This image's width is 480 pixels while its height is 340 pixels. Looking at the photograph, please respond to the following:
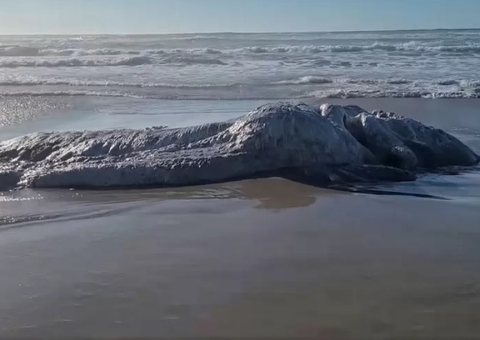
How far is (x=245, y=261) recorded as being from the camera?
3.76m

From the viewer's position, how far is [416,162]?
5852mm

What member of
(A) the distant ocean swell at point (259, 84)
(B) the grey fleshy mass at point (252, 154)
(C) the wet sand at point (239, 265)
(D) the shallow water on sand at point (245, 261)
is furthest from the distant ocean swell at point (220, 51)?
(C) the wet sand at point (239, 265)

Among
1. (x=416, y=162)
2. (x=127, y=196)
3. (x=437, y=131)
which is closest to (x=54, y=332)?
(x=127, y=196)

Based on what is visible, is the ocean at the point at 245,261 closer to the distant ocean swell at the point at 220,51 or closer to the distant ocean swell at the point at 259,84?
the distant ocean swell at the point at 259,84

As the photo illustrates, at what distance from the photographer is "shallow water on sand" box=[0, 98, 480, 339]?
119 inches

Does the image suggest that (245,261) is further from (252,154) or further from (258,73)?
(258,73)

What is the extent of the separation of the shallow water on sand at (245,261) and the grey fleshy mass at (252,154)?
182 millimetres

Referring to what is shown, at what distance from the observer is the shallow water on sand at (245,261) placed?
303cm

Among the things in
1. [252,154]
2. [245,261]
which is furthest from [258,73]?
[245,261]

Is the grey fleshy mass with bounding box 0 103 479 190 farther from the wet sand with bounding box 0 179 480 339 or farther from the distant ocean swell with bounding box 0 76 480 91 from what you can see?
the distant ocean swell with bounding box 0 76 480 91

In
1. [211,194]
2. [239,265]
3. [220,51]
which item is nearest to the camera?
[239,265]

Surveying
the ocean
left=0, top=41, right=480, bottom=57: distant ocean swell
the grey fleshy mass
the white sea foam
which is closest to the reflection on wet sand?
the ocean

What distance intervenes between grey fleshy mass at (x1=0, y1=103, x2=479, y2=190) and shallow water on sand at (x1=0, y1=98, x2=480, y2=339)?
0.18 m

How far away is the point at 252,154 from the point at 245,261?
6.30 ft
